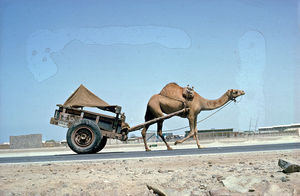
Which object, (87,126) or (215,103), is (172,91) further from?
(87,126)

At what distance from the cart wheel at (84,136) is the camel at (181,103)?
252 cm

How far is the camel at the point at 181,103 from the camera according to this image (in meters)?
14.8

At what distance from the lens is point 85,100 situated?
14.2 metres

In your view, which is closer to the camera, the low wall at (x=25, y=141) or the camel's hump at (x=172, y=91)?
the camel's hump at (x=172, y=91)

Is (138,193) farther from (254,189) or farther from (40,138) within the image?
(40,138)

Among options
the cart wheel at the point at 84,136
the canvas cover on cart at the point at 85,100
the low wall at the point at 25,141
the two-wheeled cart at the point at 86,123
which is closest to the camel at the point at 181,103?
the two-wheeled cart at the point at 86,123

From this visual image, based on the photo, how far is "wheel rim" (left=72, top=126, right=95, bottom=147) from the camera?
13273 mm

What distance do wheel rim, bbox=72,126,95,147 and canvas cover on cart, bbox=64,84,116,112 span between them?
1.22 metres

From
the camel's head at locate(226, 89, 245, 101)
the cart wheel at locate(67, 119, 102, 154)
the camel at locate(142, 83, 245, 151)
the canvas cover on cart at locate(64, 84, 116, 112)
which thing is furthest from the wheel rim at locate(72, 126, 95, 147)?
the camel's head at locate(226, 89, 245, 101)

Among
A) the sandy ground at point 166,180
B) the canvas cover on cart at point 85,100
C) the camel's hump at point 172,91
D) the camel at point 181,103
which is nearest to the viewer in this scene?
the sandy ground at point 166,180

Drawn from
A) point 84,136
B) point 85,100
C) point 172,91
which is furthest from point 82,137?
point 172,91

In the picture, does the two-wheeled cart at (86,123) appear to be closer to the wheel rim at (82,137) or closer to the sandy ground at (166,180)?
the wheel rim at (82,137)

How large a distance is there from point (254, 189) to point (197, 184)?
989 mm

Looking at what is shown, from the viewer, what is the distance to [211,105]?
604 inches
